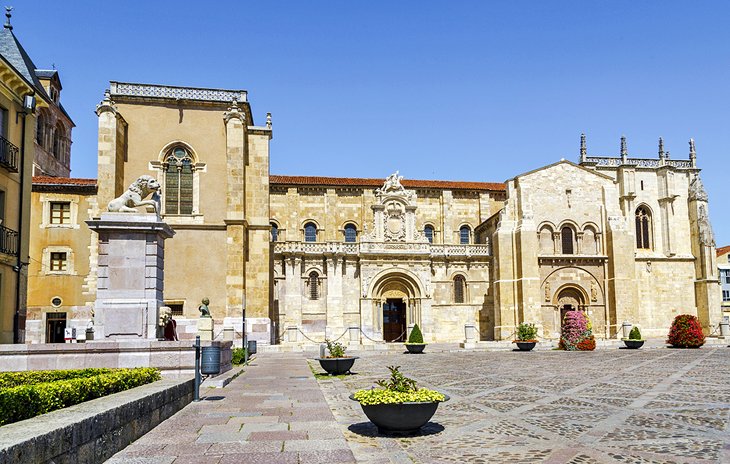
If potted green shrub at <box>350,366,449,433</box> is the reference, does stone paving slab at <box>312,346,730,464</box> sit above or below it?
below

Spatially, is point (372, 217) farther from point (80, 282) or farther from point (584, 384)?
point (584, 384)

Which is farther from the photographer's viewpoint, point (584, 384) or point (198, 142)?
point (198, 142)

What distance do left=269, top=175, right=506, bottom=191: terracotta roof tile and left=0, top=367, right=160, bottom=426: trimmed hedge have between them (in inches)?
1351

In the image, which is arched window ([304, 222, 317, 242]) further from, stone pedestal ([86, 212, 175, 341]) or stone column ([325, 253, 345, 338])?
stone pedestal ([86, 212, 175, 341])

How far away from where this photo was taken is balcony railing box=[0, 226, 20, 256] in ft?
62.3

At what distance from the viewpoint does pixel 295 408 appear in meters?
10.7

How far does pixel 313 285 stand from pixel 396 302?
5782 millimetres

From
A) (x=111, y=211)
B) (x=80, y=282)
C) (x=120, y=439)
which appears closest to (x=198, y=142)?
(x=80, y=282)

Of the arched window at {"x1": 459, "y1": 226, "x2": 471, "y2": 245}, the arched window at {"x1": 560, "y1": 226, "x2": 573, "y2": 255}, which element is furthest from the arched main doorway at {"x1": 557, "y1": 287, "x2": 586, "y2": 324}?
the arched window at {"x1": 459, "y1": 226, "x2": 471, "y2": 245}

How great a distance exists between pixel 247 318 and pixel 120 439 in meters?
25.7

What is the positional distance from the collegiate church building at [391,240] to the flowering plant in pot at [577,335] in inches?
203

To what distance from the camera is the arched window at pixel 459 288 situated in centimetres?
4303

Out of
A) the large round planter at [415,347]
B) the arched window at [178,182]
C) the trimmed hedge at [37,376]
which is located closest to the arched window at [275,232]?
the arched window at [178,182]

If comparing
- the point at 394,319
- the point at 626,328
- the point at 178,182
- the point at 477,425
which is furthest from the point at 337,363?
the point at 626,328
